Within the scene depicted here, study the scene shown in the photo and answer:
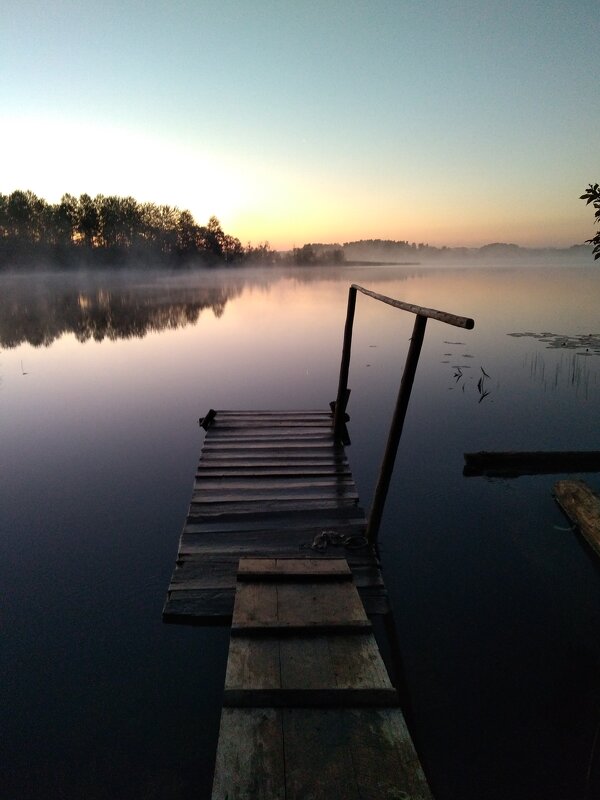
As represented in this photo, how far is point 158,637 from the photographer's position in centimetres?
542

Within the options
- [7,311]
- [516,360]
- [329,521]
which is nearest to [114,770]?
Answer: [329,521]

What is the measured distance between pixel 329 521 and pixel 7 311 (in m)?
42.3

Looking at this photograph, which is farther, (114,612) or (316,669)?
(114,612)

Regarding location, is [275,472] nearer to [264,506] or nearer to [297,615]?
[264,506]

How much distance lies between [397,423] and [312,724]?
3.50m

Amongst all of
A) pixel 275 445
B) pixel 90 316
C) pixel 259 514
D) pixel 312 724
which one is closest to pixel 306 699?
pixel 312 724

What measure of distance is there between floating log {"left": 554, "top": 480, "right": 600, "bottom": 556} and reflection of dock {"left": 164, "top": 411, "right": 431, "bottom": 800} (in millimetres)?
3807

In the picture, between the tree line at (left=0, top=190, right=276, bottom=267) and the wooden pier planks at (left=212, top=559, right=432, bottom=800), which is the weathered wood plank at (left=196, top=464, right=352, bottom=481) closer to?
the wooden pier planks at (left=212, top=559, right=432, bottom=800)

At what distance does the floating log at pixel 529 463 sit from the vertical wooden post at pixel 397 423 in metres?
4.85

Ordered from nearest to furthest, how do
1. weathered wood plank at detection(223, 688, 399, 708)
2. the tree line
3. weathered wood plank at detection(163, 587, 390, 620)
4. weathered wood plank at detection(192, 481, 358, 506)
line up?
weathered wood plank at detection(223, 688, 399, 708) < weathered wood plank at detection(163, 587, 390, 620) < weathered wood plank at detection(192, 481, 358, 506) < the tree line

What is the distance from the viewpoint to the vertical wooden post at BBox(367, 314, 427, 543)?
529cm

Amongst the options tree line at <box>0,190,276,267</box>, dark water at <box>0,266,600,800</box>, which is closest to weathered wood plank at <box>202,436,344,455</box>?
dark water at <box>0,266,600,800</box>

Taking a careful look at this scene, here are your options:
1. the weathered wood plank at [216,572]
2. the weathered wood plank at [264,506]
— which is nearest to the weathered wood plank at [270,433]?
the weathered wood plank at [264,506]

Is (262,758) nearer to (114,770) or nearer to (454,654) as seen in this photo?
(114,770)
